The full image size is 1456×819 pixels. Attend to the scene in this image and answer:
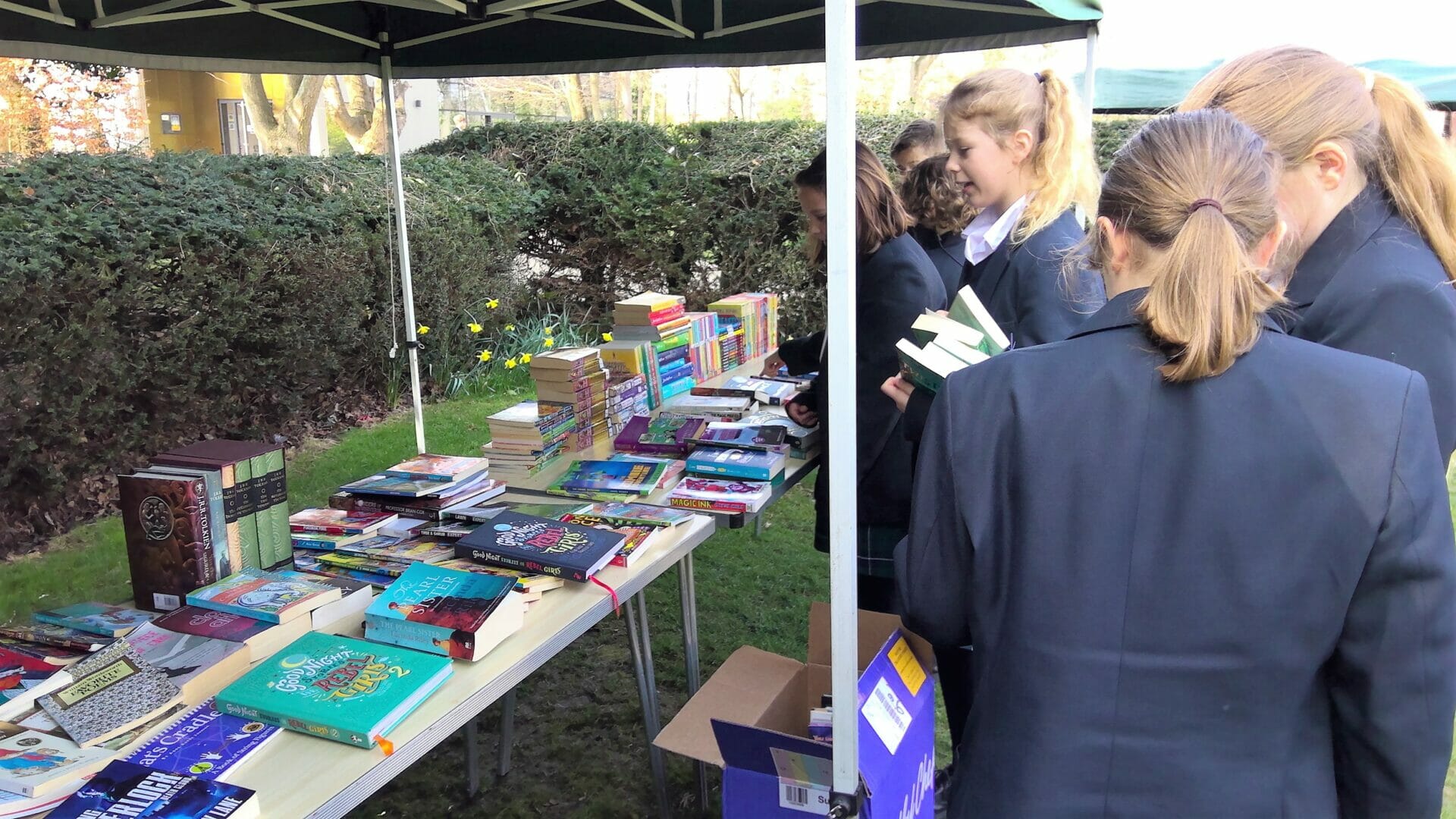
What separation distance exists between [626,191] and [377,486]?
5.83 m

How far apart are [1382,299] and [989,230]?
0.80 metres

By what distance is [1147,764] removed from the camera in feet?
3.47

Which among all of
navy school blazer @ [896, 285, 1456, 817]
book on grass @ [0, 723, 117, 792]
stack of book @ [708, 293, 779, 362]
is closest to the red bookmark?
book on grass @ [0, 723, 117, 792]

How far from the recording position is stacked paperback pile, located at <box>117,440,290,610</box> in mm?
1793

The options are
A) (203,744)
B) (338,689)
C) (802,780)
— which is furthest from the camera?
(802,780)

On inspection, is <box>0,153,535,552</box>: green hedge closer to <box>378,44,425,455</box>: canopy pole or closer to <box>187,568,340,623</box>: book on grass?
<box>378,44,425,455</box>: canopy pole

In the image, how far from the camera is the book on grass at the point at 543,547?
6.33 ft

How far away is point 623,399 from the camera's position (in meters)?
3.29

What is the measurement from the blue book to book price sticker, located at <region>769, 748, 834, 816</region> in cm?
81

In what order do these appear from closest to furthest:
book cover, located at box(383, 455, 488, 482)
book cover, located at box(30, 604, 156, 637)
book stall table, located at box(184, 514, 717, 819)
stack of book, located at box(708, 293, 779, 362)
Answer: book stall table, located at box(184, 514, 717, 819)
book cover, located at box(30, 604, 156, 637)
book cover, located at box(383, 455, 488, 482)
stack of book, located at box(708, 293, 779, 362)

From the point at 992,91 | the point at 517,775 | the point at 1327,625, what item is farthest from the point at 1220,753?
the point at 517,775

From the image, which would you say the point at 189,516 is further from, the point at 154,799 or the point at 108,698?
the point at 154,799

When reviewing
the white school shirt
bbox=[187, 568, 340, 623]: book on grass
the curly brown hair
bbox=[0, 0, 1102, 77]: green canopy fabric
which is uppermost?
bbox=[0, 0, 1102, 77]: green canopy fabric

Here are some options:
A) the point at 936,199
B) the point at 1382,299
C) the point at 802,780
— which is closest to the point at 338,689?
the point at 802,780
